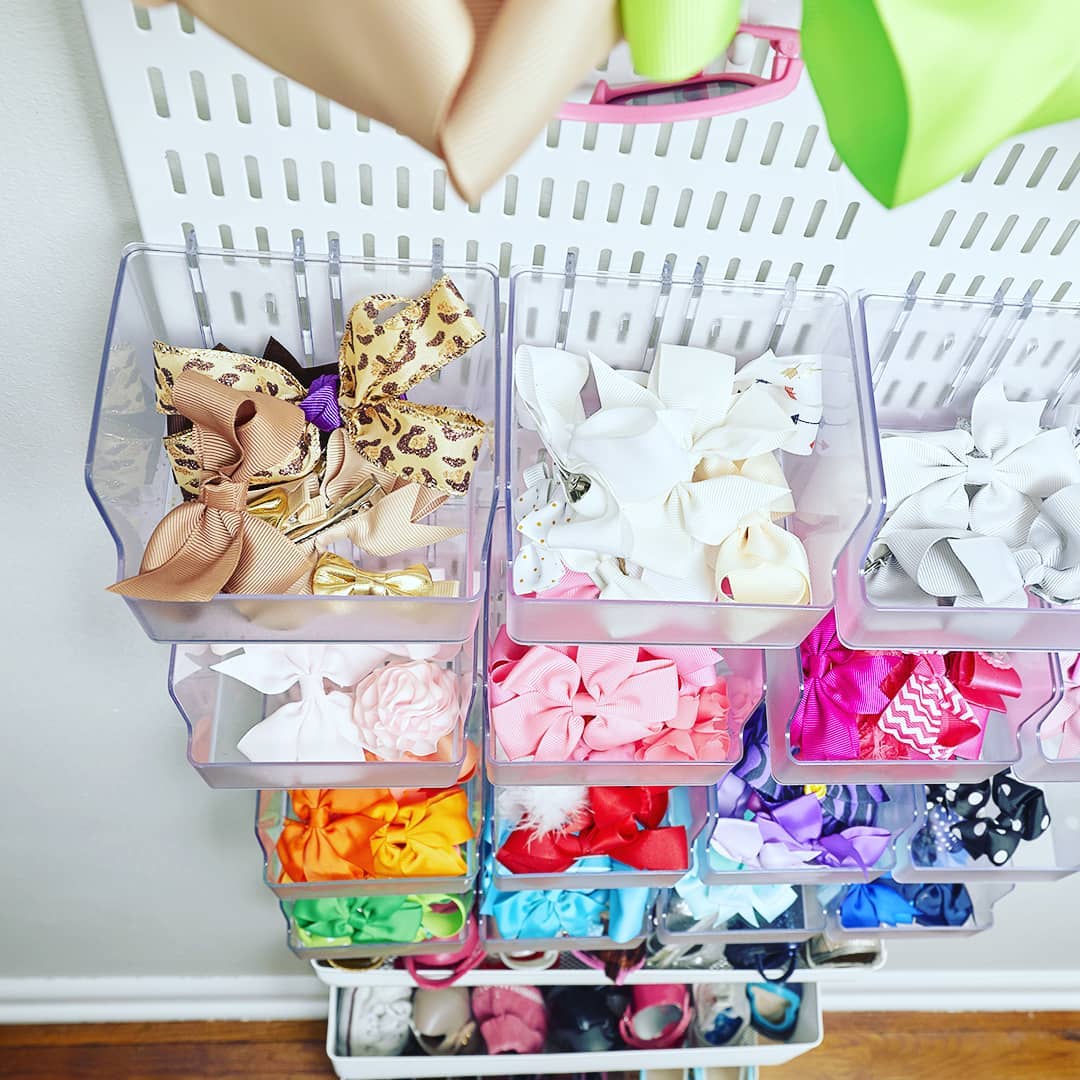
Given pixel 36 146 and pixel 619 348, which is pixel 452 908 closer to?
pixel 619 348

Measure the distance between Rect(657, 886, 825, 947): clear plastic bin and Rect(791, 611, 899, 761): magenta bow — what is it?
0.62 m

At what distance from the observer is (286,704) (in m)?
1.04

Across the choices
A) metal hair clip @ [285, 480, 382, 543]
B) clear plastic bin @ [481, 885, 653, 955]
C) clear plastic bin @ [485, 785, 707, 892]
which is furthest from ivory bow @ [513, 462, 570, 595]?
clear plastic bin @ [481, 885, 653, 955]

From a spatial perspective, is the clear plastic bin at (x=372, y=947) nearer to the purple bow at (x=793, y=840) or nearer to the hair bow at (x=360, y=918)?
the hair bow at (x=360, y=918)

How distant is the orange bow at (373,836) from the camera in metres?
1.25

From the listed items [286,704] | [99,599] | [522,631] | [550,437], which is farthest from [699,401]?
[99,599]

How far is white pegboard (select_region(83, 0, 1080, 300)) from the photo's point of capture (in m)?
0.76

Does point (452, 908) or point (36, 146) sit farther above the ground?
point (36, 146)

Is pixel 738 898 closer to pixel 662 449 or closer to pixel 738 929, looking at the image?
pixel 738 929

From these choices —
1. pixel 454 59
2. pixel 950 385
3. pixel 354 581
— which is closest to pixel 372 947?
pixel 354 581

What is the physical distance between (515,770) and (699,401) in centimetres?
40

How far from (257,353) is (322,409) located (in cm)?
14

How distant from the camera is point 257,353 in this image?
94 cm

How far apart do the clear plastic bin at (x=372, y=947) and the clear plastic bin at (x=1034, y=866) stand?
61 cm
